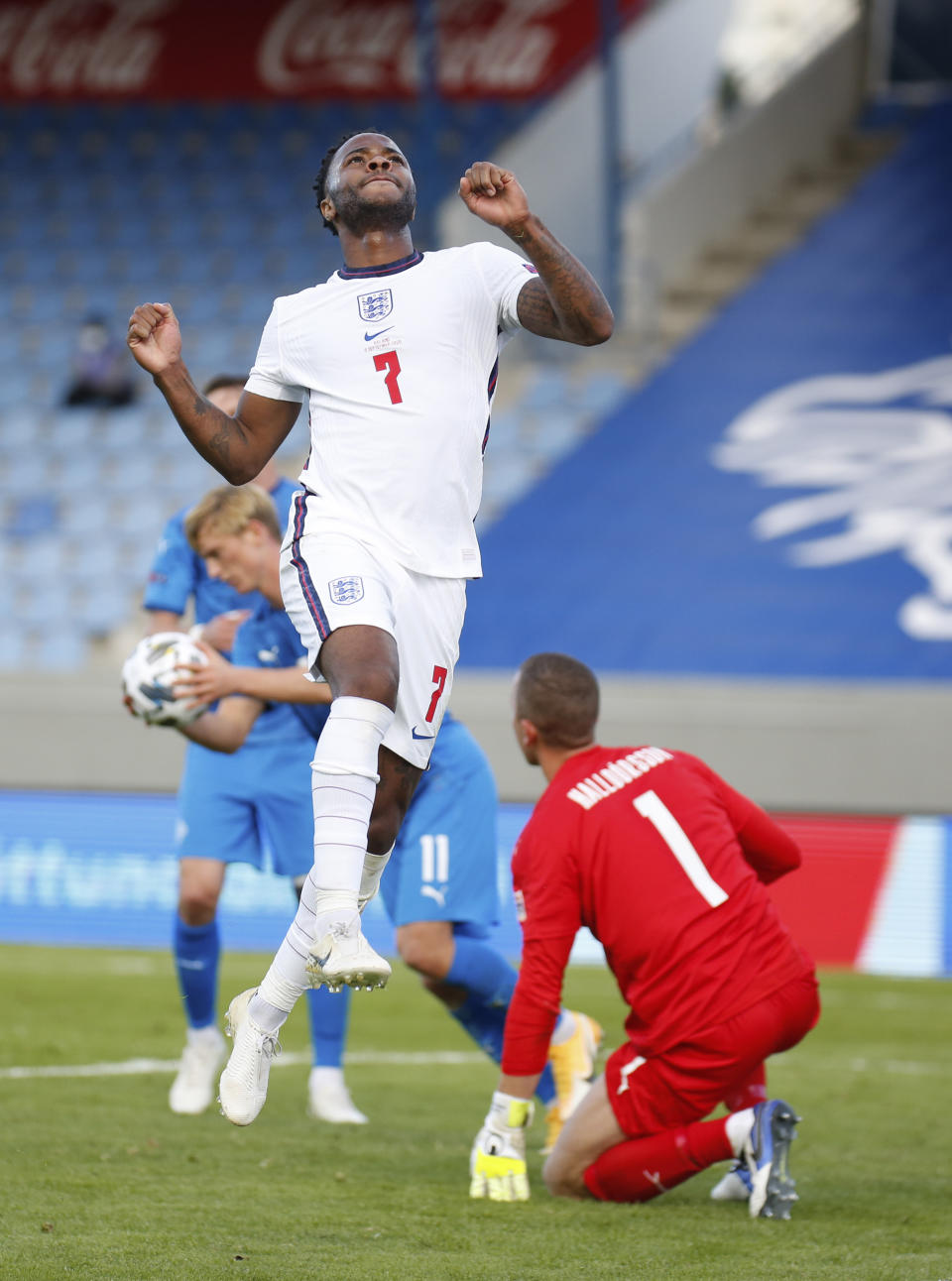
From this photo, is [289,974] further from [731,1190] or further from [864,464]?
[864,464]

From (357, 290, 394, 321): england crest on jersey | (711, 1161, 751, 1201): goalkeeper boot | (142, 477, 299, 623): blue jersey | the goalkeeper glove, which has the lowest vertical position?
(711, 1161, 751, 1201): goalkeeper boot

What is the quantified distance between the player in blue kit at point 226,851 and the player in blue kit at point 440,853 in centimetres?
22

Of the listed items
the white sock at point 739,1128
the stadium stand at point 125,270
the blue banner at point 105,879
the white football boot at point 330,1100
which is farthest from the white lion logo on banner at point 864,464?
the white sock at point 739,1128

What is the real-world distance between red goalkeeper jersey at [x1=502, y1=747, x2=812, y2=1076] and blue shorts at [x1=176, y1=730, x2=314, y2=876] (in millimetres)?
1447

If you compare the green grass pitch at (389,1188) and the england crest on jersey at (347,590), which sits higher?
the england crest on jersey at (347,590)

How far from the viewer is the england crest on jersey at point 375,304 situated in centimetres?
379

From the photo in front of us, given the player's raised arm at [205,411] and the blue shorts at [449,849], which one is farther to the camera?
the blue shorts at [449,849]

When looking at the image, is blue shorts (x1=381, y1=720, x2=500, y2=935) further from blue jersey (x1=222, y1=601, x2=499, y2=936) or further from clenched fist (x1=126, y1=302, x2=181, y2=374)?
clenched fist (x1=126, y1=302, x2=181, y2=374)

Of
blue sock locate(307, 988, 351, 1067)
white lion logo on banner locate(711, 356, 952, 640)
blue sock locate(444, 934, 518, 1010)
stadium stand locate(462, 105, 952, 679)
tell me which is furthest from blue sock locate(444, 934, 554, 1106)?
white lion logo on banner locate(711, 356, 952, 640)

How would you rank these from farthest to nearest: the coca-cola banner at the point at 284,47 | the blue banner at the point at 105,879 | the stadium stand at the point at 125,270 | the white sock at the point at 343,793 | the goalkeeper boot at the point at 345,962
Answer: the coca-cola banner at the point at 284,47, the stadium stand at the point at 125,270, the blue banner at the point at 105,879, the white sock at the point at 343,793, the goalkeeper boot at the point at 345,962

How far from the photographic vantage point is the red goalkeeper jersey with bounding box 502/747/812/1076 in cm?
398

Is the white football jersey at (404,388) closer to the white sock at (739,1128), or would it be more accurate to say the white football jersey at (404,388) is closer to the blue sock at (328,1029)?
the white sock at (739,1128)

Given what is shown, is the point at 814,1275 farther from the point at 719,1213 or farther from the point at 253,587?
the point at 253,587

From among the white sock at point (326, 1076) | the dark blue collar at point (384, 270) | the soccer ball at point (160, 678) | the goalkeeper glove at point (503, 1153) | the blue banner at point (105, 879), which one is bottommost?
the blue banner at point (105, 879)
